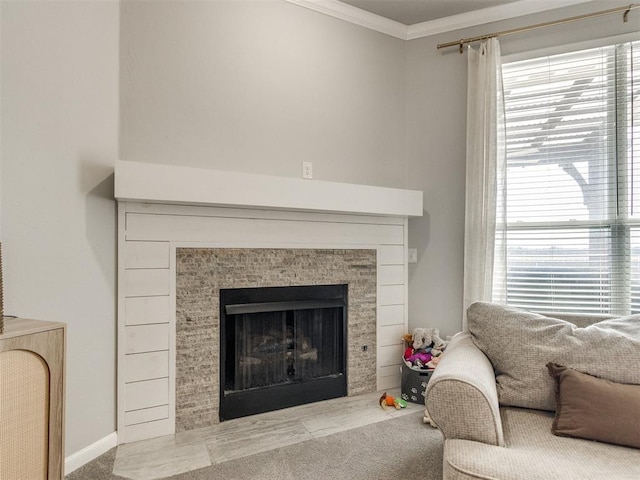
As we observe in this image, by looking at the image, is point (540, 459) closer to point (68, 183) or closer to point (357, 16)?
point (68, 183)

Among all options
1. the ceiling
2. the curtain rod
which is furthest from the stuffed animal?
the ceiling

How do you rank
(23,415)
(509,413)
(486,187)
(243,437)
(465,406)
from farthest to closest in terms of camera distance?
1. (486,187)
2. (243,437)
3. (509,413)
4. (465,406)
5. (23,415)

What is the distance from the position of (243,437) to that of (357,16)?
2.83m

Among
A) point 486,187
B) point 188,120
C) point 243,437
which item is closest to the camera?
point 243,437

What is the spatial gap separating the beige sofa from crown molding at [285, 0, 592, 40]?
6.89 ft

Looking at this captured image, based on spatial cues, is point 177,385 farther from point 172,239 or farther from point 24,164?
point 24,164

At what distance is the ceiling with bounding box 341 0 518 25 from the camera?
9.45 ft

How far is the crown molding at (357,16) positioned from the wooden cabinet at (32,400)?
7.96ft

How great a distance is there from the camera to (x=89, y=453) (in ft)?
6.47

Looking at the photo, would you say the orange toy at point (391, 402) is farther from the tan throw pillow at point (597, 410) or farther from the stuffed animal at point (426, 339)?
the tan throw pillow at point (597, 410)

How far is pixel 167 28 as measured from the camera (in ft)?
7.52

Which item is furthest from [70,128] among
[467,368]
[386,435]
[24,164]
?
[386,435]

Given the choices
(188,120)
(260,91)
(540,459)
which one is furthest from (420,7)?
(540,459)

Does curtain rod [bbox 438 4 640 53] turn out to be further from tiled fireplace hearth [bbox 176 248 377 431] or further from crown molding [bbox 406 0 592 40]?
tiled fireplace hearth [bbox 176 248 377 431]
